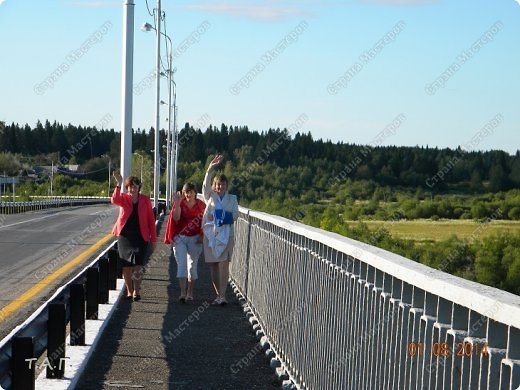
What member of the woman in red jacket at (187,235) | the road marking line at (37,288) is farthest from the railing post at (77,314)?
the woman in red jacket at (187,235)

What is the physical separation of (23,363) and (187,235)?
8008 mm

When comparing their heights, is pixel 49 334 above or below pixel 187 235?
below

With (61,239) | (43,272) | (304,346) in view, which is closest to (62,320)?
(304,346)

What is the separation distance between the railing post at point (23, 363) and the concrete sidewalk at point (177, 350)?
1.74m

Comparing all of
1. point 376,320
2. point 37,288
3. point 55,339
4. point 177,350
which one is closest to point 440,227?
point 37,288

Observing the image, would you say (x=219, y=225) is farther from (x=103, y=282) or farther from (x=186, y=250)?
(x=103, y=282)

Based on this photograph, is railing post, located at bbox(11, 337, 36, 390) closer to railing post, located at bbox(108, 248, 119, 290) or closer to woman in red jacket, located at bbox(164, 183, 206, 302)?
woman in red jacket, located at bbox(164, 183, 206, 302)

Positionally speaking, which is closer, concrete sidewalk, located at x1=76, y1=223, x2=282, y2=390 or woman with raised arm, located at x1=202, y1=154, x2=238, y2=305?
concrete sidewalk, located at x1=76, y1=223, x2=282, y2=390

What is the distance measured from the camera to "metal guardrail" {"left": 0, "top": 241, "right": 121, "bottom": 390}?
22.2 feet

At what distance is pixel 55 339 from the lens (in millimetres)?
8406

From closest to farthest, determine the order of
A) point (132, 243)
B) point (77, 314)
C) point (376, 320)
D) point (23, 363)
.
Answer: point (376, 320) → point (23, 363) → point (77, 314) → point (132, 243)

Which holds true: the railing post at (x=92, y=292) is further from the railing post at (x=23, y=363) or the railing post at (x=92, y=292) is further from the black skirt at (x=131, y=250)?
the railing post at (x=23, y=363)

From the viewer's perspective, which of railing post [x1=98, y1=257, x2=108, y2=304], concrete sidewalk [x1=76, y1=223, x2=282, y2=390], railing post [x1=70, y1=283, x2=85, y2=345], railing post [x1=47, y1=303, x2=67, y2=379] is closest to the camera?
railing post [x1=47, y1=303, x2=67, y2=379]
